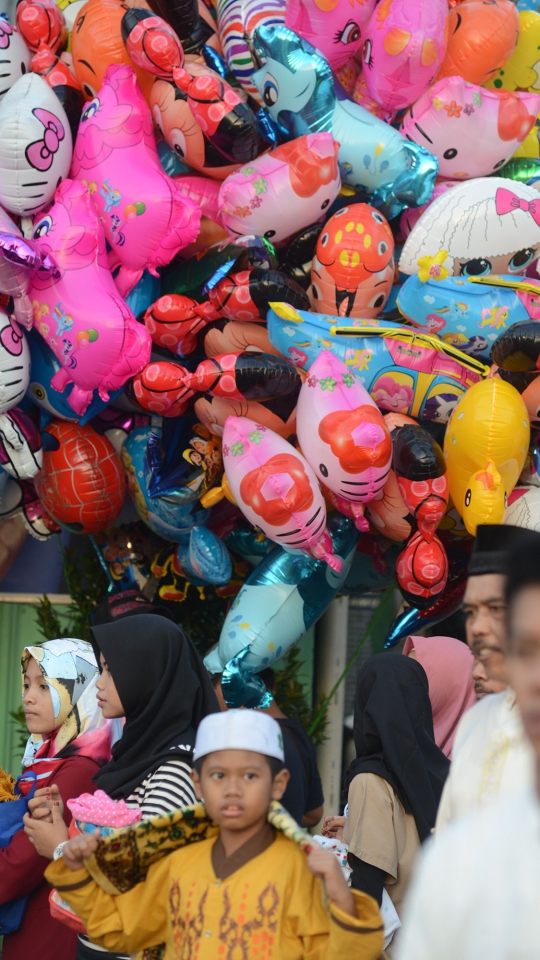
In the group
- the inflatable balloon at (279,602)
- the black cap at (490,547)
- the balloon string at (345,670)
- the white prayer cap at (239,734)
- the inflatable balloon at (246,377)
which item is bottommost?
the balloon string at (345,670)

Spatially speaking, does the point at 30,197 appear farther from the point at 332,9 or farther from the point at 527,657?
the point at 527,657

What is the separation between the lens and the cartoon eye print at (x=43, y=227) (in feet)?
10.2

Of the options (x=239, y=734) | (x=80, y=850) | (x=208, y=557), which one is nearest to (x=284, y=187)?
(x=208, y=557)

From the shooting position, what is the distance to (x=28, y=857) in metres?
2.17

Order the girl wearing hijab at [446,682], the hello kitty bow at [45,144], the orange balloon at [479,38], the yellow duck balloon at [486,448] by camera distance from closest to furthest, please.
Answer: the girl wearing hijab at [446,682] → the yellow duck balloon at [486,448] → the hello kitty bow at [45,144] → the orange balloon at [479,38]

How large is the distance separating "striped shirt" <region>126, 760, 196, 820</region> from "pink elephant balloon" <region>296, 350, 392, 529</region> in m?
1.15

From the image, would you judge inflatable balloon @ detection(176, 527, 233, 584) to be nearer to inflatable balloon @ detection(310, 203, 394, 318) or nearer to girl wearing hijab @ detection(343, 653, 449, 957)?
inflatable balloon @ detection(310, 203, 394, 318)

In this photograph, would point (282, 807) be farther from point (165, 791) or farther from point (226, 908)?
point (165, 791)

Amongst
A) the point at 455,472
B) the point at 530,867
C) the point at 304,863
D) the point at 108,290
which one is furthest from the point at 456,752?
the point at 108,290

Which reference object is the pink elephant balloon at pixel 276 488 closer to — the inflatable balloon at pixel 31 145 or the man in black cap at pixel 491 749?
the inflatable balloon at pixel 31 145

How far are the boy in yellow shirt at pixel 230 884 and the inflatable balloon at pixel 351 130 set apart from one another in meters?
2.06

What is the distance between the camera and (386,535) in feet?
10.4

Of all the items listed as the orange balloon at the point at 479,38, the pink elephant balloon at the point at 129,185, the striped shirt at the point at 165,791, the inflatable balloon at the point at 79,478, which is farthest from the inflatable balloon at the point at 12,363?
the orange balloon at the point at 479,38

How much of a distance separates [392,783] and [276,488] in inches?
40.0
